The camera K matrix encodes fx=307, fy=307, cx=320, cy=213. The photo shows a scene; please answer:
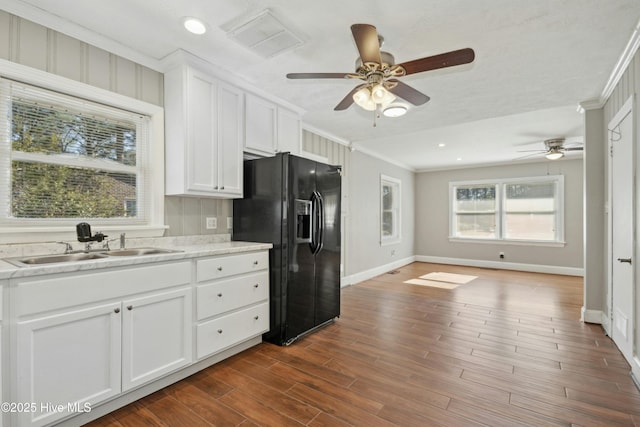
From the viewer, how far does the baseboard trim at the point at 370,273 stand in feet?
17.3

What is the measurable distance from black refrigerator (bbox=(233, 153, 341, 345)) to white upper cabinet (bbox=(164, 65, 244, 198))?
0.30 meters

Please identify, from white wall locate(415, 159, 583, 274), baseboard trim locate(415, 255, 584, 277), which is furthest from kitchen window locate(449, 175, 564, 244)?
baseboard trim locate(415, 255, 584, 277)

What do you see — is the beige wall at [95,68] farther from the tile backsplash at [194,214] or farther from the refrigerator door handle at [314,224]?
the refrigerator door handle at [314,224]

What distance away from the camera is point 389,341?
118 inches

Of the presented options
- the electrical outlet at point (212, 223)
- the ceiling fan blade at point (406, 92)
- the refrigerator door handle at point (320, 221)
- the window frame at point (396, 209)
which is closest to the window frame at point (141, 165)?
the electrical outlet at point (212, 223)

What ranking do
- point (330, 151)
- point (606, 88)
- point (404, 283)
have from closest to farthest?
point (606, 88) → point (330, 151) → point (404, 283)

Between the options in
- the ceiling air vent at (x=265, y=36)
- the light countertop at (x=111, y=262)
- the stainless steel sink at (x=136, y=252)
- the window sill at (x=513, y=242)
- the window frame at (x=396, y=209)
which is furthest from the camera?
the window frame at (x=396, y=209)

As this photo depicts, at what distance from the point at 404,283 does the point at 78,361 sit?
15.9 ft

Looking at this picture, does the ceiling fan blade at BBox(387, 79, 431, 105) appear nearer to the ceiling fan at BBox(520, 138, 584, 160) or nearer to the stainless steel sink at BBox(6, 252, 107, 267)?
the stainless steel sink at BBox(6, 252, 107, 267)

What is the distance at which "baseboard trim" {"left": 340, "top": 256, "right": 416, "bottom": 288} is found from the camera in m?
5.28

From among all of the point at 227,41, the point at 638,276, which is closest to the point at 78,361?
the point at 227,41

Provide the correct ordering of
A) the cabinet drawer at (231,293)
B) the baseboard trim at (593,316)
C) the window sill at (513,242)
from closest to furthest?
the cabinet drawer at (231,293) < the baseboard trim at (593,316) < the window sill at (513,242)

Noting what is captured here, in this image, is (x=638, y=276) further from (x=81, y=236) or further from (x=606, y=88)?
(x=81, y=236)

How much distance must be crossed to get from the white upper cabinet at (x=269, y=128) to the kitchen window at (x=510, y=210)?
18.5 feet
